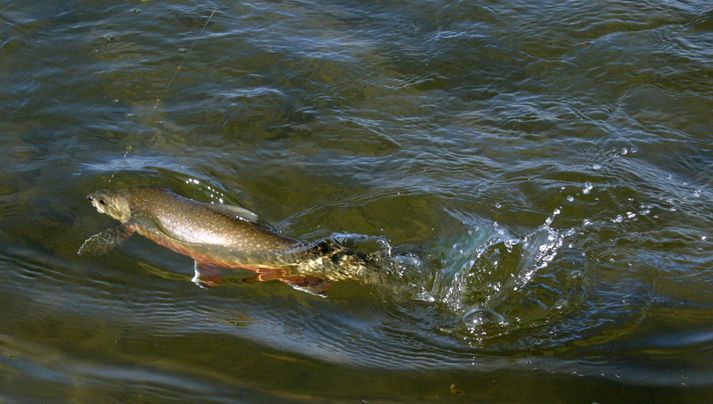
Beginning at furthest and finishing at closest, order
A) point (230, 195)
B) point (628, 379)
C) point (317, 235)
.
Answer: point (230, 195) → point (317, 235) → point (628, 379)

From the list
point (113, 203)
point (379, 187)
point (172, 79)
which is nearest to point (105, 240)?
point (113, 203)

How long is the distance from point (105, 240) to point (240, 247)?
1115 mm

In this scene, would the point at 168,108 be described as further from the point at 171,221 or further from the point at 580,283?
the point at 580,283

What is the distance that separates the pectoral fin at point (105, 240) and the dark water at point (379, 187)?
8 centimetres

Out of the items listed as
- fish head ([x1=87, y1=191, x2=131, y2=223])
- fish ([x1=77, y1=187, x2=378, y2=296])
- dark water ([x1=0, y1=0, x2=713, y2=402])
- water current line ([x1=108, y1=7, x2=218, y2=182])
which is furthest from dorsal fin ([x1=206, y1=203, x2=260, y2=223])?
water current line ([x1=108, y1=7, x2=218, y2=182])

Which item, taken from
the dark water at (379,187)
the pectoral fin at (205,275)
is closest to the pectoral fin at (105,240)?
the dark water at (379,187)

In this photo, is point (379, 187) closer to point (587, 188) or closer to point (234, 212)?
point (234, 212)

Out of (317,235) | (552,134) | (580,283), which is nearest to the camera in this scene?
(580,283)

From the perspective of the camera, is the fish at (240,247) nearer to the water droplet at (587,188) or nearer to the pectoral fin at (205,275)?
the pectoral fin at (205,275)

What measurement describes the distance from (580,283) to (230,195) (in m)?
2.64

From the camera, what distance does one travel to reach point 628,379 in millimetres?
4398

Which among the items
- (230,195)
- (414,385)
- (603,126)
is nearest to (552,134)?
(603,126)

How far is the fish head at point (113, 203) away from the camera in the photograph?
5.68 metres

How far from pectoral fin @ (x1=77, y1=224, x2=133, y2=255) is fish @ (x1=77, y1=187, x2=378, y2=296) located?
0.17 m
